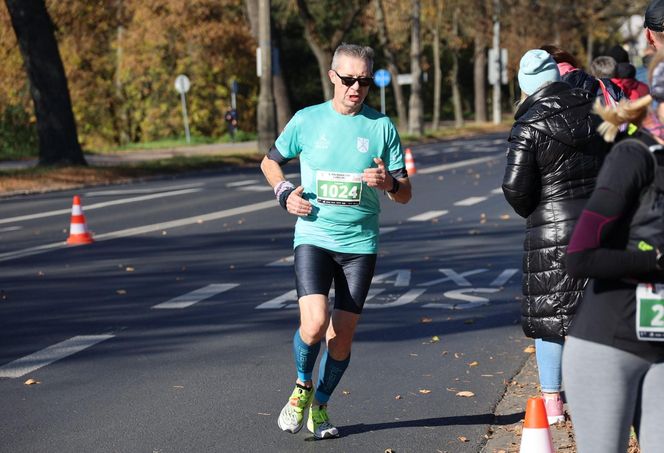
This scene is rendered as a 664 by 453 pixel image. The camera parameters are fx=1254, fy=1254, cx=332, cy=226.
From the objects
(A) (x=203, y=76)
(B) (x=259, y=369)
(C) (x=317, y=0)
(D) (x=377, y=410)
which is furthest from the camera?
(A) (x=203, y=76)

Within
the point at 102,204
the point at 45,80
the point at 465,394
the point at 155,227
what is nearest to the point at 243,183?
the point at 102,204

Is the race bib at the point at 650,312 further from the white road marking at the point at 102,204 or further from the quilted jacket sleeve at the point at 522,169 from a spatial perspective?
the white road marking at the point at 102,204

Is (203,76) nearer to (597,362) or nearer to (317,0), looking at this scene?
(317,0)

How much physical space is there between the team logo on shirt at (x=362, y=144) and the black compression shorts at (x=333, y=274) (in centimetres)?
50

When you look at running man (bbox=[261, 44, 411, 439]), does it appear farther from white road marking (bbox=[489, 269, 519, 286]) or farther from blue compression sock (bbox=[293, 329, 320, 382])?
white road marking (bbox=[489, 269, 519, 286])

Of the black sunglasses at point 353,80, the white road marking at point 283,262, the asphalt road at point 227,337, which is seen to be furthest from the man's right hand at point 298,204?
the white road marking at point 283,262

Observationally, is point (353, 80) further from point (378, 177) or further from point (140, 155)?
point (140, 155)

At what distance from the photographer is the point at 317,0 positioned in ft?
175

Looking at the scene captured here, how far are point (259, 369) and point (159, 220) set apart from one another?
10.4 metres

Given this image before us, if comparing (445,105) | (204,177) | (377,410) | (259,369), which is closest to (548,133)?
(377,410)

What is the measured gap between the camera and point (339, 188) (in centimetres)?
593

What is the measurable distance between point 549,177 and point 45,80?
25003mm

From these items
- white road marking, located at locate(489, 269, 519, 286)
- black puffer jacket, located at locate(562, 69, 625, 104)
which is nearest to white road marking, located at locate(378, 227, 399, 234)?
white road marking, located at locate(489, 269, 519, 286)

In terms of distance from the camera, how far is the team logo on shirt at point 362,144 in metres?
6.00
